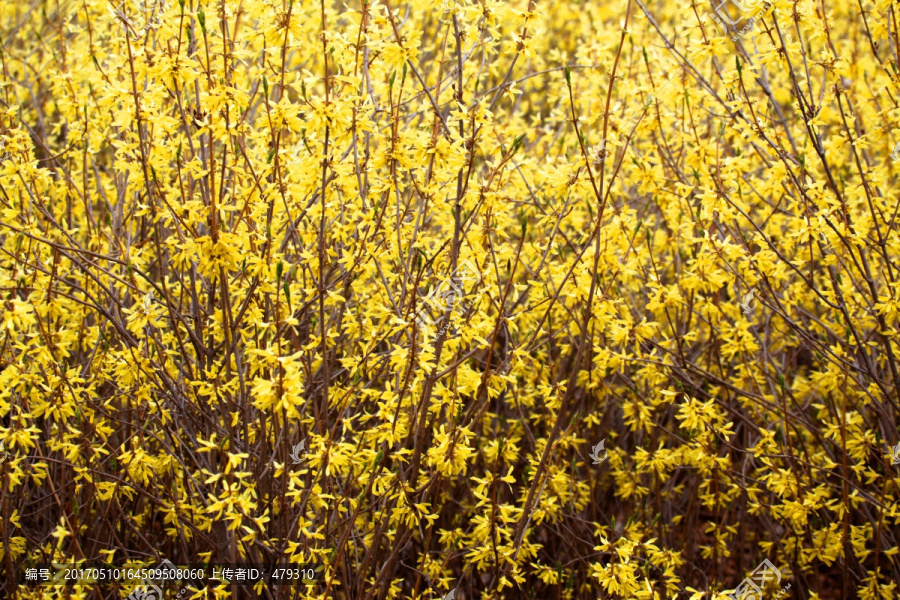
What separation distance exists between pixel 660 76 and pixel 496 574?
2455 millimetres

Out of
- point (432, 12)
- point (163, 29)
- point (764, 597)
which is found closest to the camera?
point (163, 29)

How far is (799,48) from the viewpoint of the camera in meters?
2.60

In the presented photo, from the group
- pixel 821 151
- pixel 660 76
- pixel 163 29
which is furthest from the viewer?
pixel 660 76

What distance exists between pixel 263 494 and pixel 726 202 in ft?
6.81

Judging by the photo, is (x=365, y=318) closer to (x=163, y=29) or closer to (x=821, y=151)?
(x=163, y=29)

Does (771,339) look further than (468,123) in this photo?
Yes

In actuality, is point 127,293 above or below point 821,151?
below

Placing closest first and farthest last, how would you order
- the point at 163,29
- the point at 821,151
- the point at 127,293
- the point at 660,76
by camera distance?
the point at 163,29 → the point at 821,151 → the point at 127,293 → the point at 660,76

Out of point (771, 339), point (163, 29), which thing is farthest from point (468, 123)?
point (771, 339)

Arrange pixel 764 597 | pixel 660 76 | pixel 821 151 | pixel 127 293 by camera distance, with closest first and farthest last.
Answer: pixel 821 151, pixel 127 293, pixel 764 597, pixel 660 76

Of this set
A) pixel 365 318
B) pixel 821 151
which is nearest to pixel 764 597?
Answer: pixel 821 151

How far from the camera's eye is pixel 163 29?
2219mm

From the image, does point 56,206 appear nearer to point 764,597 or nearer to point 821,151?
point 821,151

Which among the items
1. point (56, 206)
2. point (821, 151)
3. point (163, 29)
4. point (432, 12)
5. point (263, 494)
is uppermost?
point (432, 12)
